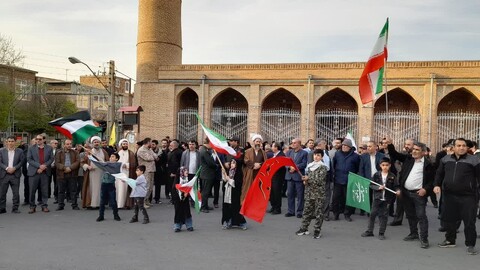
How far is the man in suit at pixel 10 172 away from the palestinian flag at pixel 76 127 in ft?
3.34

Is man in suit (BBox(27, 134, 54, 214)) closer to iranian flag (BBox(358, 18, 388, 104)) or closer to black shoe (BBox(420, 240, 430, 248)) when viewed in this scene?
iranian flag (BBox(358, 18, 388, 104))

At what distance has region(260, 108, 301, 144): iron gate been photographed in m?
26.8

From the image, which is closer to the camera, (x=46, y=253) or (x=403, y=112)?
(x=46, y=253)

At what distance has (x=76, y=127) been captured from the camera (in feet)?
33.4

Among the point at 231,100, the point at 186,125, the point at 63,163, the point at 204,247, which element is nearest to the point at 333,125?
the point at 231,100

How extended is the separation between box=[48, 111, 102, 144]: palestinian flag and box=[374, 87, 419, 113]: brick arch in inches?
820

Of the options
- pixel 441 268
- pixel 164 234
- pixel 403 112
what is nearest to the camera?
pixel 441 268

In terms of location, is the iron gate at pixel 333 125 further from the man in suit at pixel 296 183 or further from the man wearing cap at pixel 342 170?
the man wearing cap at pixel 342 170

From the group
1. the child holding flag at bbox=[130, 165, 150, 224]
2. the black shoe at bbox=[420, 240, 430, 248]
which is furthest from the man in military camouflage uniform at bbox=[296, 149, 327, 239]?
the child holding flag at bbox=[130, 165, 150, 224]

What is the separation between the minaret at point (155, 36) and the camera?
99.2 feet

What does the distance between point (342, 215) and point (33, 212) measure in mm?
6832

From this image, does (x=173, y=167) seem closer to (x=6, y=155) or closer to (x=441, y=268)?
(x=6, y=155)

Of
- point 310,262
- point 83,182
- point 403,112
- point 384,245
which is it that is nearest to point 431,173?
point 384,245

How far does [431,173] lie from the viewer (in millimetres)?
7160
